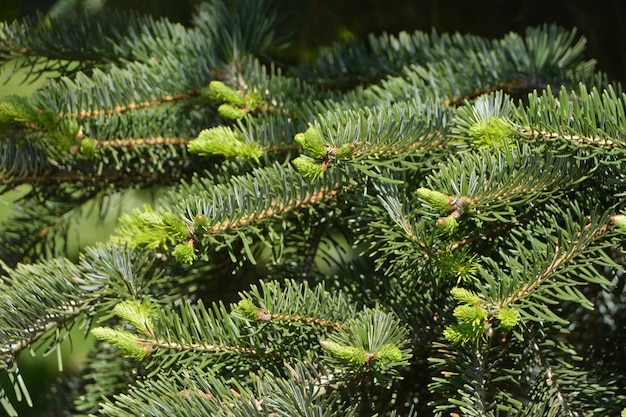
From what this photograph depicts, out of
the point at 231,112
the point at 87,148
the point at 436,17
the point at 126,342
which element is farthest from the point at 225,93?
the point at 436,17

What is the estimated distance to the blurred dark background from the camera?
119 centimetres

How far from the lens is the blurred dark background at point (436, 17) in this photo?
119 cm

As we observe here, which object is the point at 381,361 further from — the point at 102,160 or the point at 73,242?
the point at 73,242

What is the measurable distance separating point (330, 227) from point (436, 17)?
658mm

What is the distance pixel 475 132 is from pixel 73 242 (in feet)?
7.10

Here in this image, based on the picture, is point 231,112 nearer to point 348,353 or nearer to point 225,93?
point 225,93

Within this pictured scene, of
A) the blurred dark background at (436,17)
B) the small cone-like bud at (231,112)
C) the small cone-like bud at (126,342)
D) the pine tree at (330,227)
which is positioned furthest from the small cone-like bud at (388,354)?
the blurred dark background at (436,17)

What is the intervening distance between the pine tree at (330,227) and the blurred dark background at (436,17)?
0.96 feet

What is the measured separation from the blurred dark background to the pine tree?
0.96 feet

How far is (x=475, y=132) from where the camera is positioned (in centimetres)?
66

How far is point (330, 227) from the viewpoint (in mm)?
880

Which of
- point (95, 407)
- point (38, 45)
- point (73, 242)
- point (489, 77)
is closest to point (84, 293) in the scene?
point (95, 407)

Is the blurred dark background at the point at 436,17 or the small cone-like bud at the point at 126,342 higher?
the blurred dark background at the point at 436,17

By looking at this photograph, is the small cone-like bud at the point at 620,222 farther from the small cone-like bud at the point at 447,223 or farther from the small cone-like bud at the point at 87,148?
the small cone-like bud at the point at 87,148
